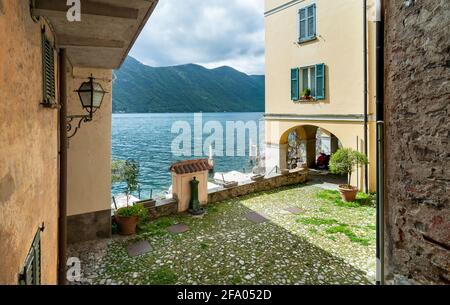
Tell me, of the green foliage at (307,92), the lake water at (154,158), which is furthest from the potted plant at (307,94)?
the lake water at (154,158)

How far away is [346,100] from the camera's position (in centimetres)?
1134

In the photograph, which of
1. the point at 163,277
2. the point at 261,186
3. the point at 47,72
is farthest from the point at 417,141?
the point at 261,186

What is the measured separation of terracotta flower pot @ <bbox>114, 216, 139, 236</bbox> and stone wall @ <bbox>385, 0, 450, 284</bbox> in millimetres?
6344

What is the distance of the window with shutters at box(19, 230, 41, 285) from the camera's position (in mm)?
2117

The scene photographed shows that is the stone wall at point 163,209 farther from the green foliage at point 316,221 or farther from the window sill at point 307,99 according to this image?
the window sill at point 307,99

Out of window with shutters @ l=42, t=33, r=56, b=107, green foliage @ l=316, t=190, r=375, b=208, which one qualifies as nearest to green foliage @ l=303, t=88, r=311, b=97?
green foliage @ l=316, t=190, r=375, b=208

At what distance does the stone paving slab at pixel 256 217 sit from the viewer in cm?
814

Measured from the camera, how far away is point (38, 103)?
2.79 m

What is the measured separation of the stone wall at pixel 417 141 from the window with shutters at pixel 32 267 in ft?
9.67

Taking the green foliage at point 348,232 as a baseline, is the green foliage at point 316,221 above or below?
above

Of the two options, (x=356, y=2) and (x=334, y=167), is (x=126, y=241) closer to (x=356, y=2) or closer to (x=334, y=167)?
(x=334, y=167)

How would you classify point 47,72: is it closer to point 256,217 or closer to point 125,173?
point 125,173

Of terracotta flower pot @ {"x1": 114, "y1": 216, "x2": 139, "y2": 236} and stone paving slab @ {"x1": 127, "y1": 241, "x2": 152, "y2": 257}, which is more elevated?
terracotta flower pot @ {"x1": 114, "y1": 216, "x2": 139, "y2": 236}

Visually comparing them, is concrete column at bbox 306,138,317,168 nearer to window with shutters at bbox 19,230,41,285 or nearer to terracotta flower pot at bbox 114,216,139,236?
terracotta flower pot at bbox 114,216,139,236
